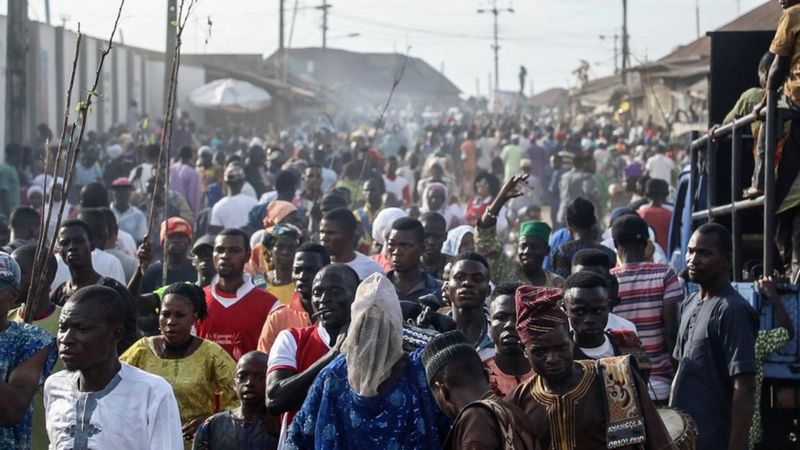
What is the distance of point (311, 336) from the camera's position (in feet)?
19.7

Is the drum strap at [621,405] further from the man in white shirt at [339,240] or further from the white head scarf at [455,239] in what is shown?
the white head scarf at [455,239]

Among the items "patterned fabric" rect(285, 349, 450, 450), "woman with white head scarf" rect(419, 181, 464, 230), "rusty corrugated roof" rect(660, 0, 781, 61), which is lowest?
"patterned fabric" rect(285, 349, 450, 450)

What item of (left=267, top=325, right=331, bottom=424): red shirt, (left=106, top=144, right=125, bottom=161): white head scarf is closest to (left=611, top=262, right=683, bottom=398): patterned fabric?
(left=267, top=325, right=331, bottom=424): red shirt

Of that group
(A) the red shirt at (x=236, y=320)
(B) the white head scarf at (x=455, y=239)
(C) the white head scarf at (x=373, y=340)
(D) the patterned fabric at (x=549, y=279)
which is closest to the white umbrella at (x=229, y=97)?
(B) the white head scarf at (x=455, y=239)

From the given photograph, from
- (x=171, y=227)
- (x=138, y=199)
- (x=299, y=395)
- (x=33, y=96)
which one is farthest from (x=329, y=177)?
(x=299, y=395)

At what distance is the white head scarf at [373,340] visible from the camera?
200 inches

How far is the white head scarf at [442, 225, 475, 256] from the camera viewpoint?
378 inches

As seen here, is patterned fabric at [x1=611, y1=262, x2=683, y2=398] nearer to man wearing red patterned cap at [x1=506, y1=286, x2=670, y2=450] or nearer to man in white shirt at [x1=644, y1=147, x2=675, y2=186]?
man wearing red patterned cap at [x1=506, y1=286, x2=670, y2=450]

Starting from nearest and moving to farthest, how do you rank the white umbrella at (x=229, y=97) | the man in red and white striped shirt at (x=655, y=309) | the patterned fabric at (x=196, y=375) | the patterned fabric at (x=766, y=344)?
1. the patterned fabric at (x=196, y=375)
2. the patterned fabric at (x=766, y=344)
3. the man in red and white striped shirt at (x=655, y=309)
4. the white umbrella at (x=229, y=97)

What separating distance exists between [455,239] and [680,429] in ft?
14.4

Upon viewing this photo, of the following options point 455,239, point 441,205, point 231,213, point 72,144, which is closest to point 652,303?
point 455,239

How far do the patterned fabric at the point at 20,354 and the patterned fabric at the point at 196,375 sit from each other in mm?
1093

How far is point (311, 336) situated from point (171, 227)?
394 centimetres

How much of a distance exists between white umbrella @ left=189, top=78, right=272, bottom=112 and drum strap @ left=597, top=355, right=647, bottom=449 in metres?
33.2
